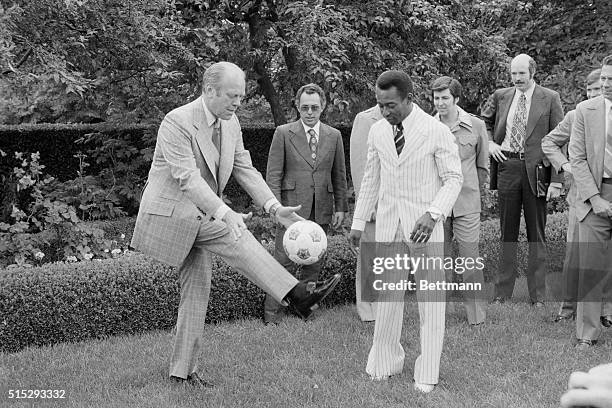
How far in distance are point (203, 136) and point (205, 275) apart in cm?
98

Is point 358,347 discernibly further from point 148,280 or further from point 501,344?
point 148,280

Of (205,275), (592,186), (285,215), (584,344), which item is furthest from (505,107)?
(205,275)

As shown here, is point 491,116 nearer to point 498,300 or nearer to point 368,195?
point 498,300

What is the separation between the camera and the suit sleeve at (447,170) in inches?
205

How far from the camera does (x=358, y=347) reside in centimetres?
638

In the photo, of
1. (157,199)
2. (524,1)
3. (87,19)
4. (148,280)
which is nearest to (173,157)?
(157,199)

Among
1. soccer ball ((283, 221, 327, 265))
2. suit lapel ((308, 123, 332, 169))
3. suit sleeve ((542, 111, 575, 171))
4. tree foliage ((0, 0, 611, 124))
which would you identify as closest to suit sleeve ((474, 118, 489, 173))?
suit sleeve ((542, 111, 575, 171))

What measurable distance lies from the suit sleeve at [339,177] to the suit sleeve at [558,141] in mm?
1947

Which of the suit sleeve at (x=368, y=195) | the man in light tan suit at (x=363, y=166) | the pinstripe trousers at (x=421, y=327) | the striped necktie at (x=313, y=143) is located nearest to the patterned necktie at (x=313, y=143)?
the striped necktie at (x=313, y=143)

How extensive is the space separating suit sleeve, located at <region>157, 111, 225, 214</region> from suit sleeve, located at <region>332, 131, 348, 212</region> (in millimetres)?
2801

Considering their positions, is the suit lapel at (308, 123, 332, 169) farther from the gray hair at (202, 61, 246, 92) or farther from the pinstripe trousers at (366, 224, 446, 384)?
the gray hair at (202, 61, 246, 92)

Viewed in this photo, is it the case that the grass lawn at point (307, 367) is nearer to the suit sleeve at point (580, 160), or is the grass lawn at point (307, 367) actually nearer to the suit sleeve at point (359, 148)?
the suit sleeve at point (580, 160)

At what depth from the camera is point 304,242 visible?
537cm

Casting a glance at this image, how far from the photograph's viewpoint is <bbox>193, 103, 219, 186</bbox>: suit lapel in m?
5.16
